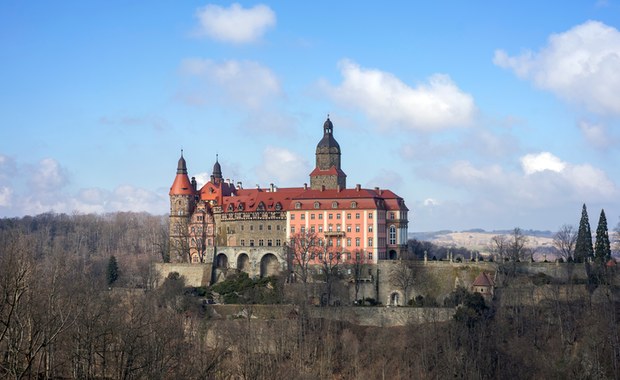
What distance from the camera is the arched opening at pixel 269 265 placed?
74375 mm

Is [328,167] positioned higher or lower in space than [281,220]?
higher

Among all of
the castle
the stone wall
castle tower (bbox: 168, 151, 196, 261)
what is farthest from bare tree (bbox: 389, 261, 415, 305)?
castle tower (bbox: 168, 151, 196, 261)

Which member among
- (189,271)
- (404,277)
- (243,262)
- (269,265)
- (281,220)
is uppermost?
(281,220)

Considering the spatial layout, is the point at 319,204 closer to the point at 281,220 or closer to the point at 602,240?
the point at 281,220

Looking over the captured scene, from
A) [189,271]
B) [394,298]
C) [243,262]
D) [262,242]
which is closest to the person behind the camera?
[394,298]

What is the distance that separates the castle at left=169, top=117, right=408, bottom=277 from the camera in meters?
73.7

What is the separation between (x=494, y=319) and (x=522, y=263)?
6939mm

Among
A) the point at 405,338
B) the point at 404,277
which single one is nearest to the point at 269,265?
the point at 404,277

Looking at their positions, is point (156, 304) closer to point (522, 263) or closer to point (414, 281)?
point (414, 281)

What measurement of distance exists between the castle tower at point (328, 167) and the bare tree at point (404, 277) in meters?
11.8

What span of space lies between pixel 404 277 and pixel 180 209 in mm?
24376

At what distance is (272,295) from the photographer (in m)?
67.4

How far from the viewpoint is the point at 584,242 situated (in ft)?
232

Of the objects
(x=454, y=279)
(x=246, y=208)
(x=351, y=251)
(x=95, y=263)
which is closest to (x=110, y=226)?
(x=95, y=263)
